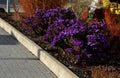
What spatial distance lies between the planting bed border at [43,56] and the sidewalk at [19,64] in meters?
0.09

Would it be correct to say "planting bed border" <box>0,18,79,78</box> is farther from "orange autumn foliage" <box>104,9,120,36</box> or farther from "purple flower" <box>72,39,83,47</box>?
"orange autumn foliage" <box>104,9,120,36</box>

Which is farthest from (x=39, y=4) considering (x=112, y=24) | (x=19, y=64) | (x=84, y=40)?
(x=84, y=40)

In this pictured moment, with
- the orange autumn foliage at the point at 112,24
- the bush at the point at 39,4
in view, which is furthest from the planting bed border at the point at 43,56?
the orange autumn foliage at the point at 112,24

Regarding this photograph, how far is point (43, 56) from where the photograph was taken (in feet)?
32.5

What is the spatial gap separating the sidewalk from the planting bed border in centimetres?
9

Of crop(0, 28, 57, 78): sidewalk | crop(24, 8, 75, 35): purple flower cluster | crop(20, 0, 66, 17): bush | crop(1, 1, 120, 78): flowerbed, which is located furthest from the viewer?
crop(20, 0, 66, 17): bush

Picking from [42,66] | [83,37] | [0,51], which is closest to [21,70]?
[42,66]

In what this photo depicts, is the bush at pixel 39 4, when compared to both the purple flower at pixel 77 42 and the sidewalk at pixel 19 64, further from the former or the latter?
the purple flower at pixel 77 42

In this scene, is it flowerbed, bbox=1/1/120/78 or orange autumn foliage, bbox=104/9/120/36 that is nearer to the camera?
flowerbed, bbox=1/1/120/78

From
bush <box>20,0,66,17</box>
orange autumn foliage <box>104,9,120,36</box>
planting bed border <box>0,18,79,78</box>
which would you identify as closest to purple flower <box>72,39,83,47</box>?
planting bed border <box>0,18,79,78</box>

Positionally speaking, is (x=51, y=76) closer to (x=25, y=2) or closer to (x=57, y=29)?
(x=57, y=29)

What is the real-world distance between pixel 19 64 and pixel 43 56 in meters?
0.56

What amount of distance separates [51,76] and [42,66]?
0.83m

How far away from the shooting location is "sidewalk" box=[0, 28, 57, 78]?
348 inches
